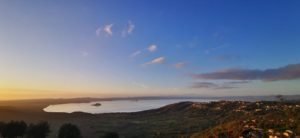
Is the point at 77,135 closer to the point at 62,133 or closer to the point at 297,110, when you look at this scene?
the point at 62,133

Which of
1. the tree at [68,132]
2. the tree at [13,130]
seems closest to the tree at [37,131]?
the tree at [13,130]

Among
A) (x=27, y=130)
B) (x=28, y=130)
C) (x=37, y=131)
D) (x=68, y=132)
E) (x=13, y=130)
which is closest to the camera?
(x=68, y=132)

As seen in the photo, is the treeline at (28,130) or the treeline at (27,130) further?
the treeline at (27,130)

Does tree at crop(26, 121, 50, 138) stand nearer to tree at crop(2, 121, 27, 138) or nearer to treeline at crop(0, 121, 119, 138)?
treeline at crop(0, 121, 119, 138)

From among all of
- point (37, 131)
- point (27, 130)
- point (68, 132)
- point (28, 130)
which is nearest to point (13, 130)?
point (27, 130)

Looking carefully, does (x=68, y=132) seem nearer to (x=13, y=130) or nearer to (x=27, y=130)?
(x=27, y=130)

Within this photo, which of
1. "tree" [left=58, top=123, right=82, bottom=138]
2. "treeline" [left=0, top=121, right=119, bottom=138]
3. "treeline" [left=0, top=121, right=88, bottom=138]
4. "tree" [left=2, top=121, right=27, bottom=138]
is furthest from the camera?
"tree" [left=2, top=121, right=27, bottom=138]

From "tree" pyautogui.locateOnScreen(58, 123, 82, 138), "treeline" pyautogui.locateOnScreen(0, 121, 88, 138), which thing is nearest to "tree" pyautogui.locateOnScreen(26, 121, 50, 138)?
"treeline" pyautogui.locateOnScreen(0, 121, 88, 138)

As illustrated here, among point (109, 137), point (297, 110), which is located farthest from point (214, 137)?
point (109, 137)

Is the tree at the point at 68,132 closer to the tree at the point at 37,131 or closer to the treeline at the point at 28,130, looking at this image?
the treeline at the point at 28,130

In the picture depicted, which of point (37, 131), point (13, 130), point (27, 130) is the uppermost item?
point (13, 130)

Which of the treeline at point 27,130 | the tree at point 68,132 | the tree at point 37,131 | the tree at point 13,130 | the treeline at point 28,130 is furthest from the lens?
the tree at point 13,130

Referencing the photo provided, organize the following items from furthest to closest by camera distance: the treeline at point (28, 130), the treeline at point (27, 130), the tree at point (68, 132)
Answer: the treeline at point (27, 130)
the treeline at point (28, 130)
the tree at point (68, 132)

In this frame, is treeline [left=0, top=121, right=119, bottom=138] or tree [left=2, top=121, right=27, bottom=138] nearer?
treeline [left=0, top=121, right=119, bottom=138]
